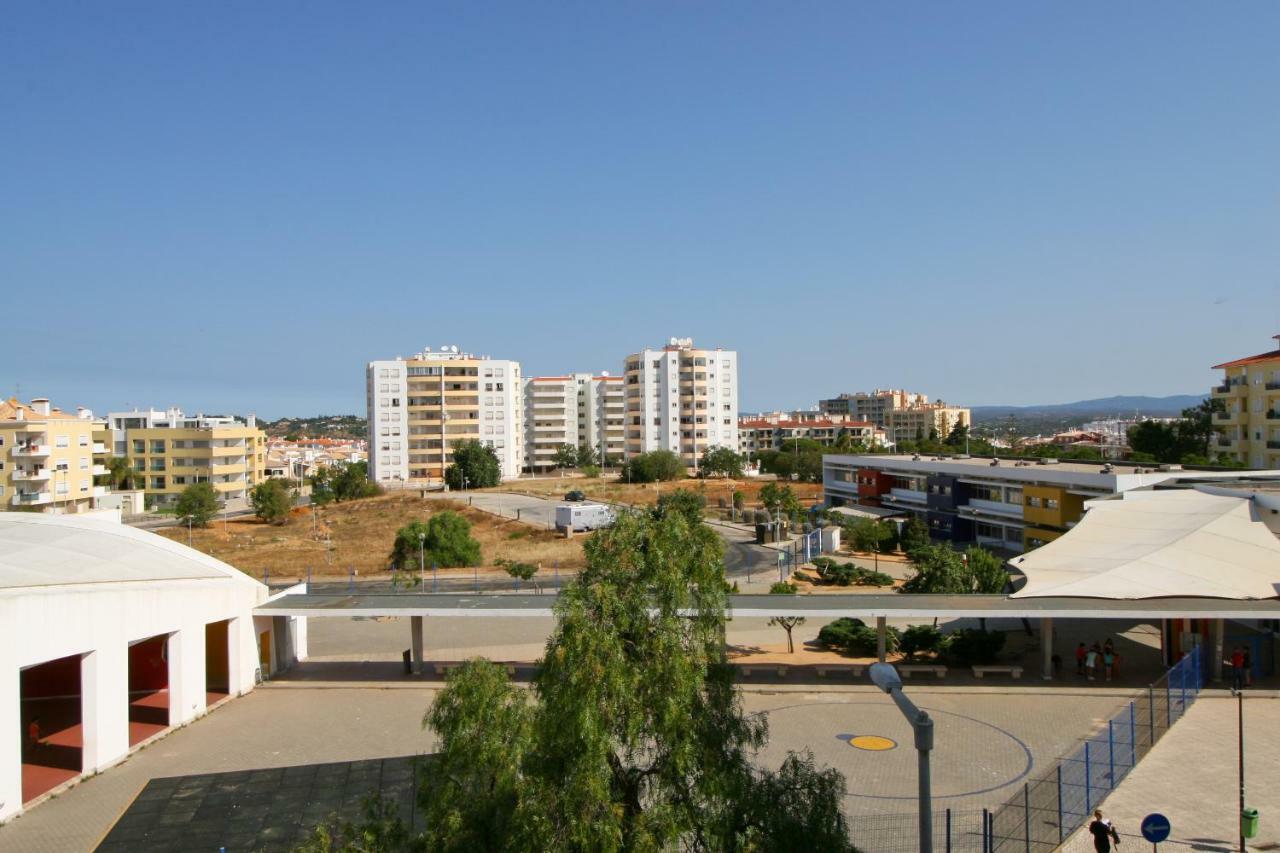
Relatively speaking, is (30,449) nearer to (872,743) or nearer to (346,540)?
(346,540)

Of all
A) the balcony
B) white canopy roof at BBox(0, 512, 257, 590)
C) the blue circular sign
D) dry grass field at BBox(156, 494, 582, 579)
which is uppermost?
the balcony

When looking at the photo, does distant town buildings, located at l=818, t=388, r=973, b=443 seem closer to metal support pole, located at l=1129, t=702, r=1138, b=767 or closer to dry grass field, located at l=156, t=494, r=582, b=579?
dry grass field, located at l=156, t=494, r=582, b=579

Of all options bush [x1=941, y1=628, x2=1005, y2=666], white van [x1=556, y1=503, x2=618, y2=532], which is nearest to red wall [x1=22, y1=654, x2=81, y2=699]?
bush [x1=941, y1=628, x2=1005, y2=666]

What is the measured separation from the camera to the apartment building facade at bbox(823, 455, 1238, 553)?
40250 millimetres

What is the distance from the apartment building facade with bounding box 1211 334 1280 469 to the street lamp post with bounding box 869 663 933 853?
59.4 meters

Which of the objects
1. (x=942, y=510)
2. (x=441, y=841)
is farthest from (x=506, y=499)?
(x=441, y=841)

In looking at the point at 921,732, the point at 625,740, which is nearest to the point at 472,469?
the point at 625,740

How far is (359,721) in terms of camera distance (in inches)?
826

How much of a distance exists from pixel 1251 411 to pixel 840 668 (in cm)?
4838

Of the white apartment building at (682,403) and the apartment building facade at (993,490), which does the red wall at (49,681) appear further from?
the white apartment building at (682,403)

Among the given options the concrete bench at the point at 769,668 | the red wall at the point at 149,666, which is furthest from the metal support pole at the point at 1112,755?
the red wall at the point at 149,666

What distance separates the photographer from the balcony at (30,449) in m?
67.0

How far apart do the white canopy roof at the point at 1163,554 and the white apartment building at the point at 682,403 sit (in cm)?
7187

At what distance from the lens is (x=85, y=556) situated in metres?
21.9
